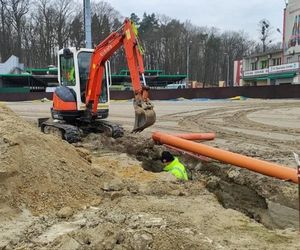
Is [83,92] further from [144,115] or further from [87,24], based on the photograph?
[87,24]

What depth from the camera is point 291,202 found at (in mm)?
7195

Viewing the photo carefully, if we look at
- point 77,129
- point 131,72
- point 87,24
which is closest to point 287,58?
point 87,24

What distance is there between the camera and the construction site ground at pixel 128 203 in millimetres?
4867

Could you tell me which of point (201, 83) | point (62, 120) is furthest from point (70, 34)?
point (62, 120)

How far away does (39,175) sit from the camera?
6.50 metres

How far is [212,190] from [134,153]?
3.86 m

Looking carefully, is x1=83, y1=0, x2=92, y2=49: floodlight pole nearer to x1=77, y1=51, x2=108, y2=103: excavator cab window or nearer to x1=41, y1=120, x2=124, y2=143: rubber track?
x1=41, y1=120, x2=124, y2=143: rubber track

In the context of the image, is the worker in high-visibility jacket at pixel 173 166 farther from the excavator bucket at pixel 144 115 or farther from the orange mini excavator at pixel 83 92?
the orange mini excavator at pixel 83 92

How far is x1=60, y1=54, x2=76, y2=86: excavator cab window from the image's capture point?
12698mm

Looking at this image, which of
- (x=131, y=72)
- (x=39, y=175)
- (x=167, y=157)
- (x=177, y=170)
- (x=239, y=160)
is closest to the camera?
(x=39, y=175)

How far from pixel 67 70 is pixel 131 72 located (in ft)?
9.25

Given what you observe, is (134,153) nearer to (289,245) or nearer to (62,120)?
(62,120)

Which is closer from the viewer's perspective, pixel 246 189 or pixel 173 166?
pixel 246 189

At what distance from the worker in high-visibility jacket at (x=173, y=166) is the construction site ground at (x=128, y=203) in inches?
10.2
